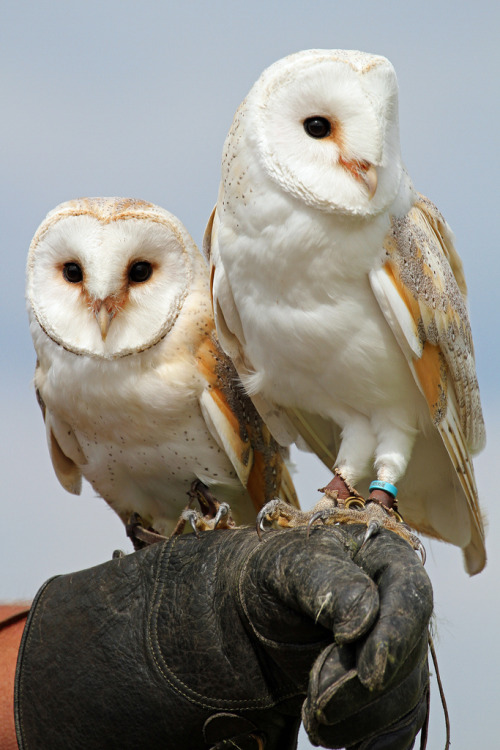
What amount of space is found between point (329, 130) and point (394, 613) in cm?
137

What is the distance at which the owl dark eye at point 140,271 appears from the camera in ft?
9.16

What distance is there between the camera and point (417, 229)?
8.36 ft

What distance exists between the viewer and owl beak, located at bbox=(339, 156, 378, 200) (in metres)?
2.33

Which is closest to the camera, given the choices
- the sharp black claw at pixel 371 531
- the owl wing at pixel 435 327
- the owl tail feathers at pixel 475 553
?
the sharp black claw at pixel 371 531

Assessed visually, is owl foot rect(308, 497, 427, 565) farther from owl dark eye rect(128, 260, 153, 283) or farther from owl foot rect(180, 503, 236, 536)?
owl dark eye rect(128, 260, 153, 283)

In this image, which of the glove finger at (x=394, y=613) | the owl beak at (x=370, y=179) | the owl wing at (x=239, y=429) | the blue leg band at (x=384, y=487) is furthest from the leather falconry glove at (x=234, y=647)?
the owl beak at (x=370, y=179)

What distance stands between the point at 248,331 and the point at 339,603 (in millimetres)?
1165

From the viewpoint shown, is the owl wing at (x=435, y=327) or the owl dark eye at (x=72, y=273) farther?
the owl dark eye at (x=72, y=273)

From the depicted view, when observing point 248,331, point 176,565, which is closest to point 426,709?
point 176,565

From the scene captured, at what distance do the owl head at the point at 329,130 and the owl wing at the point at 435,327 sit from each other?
6.4 inches

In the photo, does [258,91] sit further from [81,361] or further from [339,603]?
[339,603]

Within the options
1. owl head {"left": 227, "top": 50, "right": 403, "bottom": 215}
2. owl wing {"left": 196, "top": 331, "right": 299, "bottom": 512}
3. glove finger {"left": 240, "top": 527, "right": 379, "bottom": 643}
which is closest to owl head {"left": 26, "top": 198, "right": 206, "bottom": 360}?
owl wing {"left": 196, "top": 331, "right": 299, "bottom": 512}

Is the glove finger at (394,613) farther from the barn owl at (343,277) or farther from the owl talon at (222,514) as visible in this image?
the owl talon at (222,514)

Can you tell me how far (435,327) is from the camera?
8.20 ft
